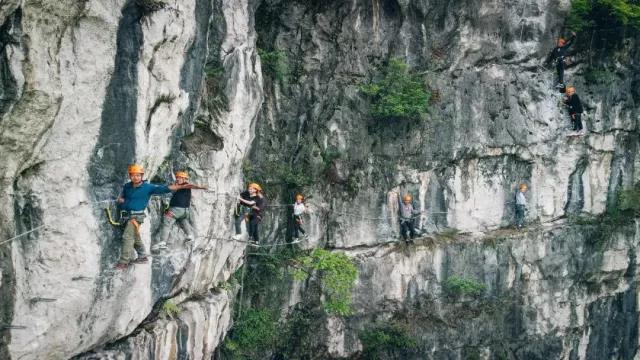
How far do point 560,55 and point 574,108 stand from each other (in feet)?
5.40

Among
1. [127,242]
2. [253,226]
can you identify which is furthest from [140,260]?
[253,226]

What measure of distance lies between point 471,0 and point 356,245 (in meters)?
7.93

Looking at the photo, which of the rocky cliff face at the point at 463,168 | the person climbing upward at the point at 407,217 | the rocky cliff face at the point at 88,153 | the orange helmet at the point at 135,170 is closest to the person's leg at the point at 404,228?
the person climbing upward at the point at 407,217

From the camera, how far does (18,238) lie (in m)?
8.59

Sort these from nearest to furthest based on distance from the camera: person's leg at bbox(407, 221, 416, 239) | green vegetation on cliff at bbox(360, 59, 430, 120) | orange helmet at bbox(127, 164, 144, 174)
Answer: orange helmet at bbox(127, 164, 144, 174)
green vegetation on cliff at bbox(360, 59, 430, 120)
person's leg at bbox(407, 221, 416, 239)

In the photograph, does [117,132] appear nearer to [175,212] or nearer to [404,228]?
[175,212]

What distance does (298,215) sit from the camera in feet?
55.4

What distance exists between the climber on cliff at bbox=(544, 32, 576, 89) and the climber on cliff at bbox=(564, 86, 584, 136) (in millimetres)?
480

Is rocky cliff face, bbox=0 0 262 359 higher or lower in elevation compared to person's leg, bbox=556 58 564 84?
lower

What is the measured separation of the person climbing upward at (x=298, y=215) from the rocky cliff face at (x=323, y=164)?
423mm

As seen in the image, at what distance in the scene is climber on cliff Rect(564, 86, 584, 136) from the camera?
19000 millimetres

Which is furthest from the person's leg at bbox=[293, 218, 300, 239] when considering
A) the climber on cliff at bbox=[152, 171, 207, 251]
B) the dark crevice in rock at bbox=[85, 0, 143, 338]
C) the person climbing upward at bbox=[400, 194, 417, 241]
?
the dark crevice in rock at bbox=[85, 0, 143, 338]

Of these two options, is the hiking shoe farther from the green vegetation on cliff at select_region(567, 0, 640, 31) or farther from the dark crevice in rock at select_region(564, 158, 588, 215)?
the dark crevice in rock at select_region(564, 158, 588, 215)

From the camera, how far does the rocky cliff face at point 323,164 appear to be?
8.84 metres
